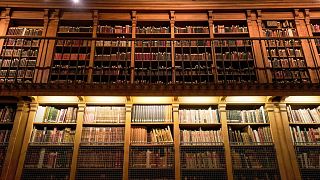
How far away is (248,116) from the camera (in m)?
3.71

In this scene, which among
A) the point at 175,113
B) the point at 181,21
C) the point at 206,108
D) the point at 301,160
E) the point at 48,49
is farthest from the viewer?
the point at 181,21

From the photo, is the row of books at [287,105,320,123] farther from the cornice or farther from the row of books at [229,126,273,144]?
the cornice

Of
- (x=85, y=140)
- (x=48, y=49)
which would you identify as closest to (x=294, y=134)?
(x=85, y=140)

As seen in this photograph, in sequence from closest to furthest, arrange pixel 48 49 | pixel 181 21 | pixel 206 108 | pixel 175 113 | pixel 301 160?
1. pixel 301 160
2. pixel 175 113
3. pixel 206 108
4. pixel 48 49
5. pixel 181 21

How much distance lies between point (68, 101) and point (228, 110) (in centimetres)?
200

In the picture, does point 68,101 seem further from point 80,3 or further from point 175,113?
point 80,3

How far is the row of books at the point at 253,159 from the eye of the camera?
3391mm

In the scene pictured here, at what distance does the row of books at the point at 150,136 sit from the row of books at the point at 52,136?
2.43 feet

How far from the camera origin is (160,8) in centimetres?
503

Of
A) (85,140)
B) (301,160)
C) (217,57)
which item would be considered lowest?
(301,160)

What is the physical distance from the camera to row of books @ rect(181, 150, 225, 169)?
133 inches

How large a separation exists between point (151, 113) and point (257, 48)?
6.63 ft

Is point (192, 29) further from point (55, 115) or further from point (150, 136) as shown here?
point (55, 115)

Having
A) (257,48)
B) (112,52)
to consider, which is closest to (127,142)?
(112,52)
